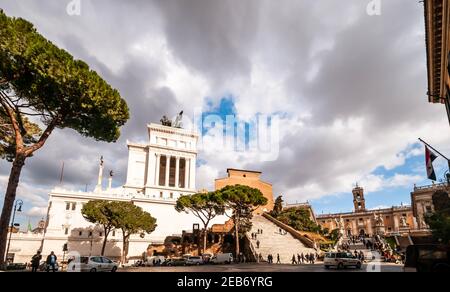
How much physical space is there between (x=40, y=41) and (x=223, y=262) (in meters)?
27.6

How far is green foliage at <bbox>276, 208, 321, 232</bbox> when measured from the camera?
51.9m

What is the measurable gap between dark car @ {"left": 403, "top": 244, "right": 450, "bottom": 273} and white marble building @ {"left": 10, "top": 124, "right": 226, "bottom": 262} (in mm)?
40213

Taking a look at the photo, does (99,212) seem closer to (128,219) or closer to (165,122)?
(128,219)

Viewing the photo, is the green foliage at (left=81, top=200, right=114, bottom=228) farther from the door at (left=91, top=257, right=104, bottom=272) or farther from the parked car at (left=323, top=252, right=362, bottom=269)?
the parked car at (left=323, top=252, right=362, bottom=269)

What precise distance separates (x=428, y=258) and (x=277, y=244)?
2749cm

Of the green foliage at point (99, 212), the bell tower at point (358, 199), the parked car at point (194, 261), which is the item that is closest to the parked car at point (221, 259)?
the parked car at point (194, 261)

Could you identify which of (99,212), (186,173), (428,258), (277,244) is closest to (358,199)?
(186,173)

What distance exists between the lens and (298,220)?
53.0m

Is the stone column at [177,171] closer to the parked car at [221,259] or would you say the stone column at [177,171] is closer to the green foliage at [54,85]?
the parked car at [221,259]

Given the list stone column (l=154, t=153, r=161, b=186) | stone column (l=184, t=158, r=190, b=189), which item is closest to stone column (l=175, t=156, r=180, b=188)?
stone column (l=184, t=158, r=190, b=189)
